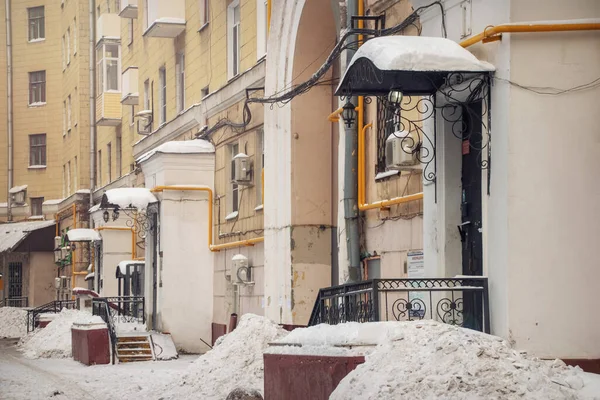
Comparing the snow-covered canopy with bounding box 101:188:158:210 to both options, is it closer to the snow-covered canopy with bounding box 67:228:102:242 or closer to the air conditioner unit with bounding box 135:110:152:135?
the air conditioner unit with bounding box 135:110:152:135

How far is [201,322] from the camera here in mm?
A: 24141

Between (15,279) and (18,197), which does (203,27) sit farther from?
(18,197)

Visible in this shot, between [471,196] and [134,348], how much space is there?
12.3m

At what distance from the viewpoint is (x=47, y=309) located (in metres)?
35.1

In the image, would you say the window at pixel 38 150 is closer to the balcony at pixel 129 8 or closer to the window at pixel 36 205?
the window at pixel 36 205

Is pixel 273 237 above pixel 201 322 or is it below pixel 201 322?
above

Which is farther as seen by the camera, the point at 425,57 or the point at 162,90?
the point at 162,90

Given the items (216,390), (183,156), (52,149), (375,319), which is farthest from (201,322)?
(52,149)

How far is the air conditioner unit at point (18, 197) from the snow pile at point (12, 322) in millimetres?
9470

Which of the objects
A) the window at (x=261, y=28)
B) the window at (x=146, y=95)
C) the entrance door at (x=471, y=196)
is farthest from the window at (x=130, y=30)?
the entrance door at (x=471, y=196)

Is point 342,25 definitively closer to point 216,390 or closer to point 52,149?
point 216,390

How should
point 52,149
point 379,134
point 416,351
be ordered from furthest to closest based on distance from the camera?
point 52,149 → point 379,134 → point 416,351

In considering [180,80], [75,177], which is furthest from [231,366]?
[75,177]

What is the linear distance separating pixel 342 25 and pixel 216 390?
5212mm
